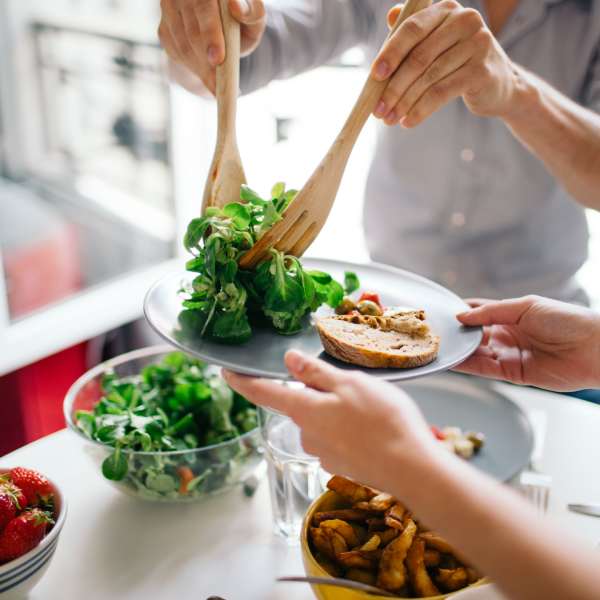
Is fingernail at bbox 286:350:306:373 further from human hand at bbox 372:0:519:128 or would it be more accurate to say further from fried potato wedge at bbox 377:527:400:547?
human hand at bbox 372:0:519:128

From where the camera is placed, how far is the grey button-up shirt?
1.48 meters

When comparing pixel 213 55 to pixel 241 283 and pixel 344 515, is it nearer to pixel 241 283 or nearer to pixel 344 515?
pixel 241 283

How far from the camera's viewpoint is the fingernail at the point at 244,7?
3.47 ft

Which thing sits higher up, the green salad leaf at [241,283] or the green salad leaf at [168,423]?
the green salad leaf at [241,283]

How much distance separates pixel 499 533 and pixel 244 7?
82 centimetres

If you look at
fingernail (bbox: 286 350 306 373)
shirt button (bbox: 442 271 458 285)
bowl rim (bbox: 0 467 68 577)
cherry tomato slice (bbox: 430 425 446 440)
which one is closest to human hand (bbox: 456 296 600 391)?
cherry tomato slice (bbox: 430 425 446 440)

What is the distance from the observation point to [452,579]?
0.78m

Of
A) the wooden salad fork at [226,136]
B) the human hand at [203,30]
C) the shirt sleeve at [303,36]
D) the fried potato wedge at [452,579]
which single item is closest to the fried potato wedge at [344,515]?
the fried potato wedge at [452,579]

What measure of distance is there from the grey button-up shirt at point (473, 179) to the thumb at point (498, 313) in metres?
0.53

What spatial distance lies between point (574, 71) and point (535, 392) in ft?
2.22

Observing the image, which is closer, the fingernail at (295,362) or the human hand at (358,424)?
the human hand at (358,424)

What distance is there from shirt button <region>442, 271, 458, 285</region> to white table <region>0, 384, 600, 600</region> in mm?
522

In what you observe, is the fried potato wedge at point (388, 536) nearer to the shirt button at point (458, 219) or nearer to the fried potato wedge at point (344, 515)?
the fried potato wedge at point (344, 515)

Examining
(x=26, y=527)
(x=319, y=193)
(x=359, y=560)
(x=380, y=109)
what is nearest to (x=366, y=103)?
(x=380, y=109)
